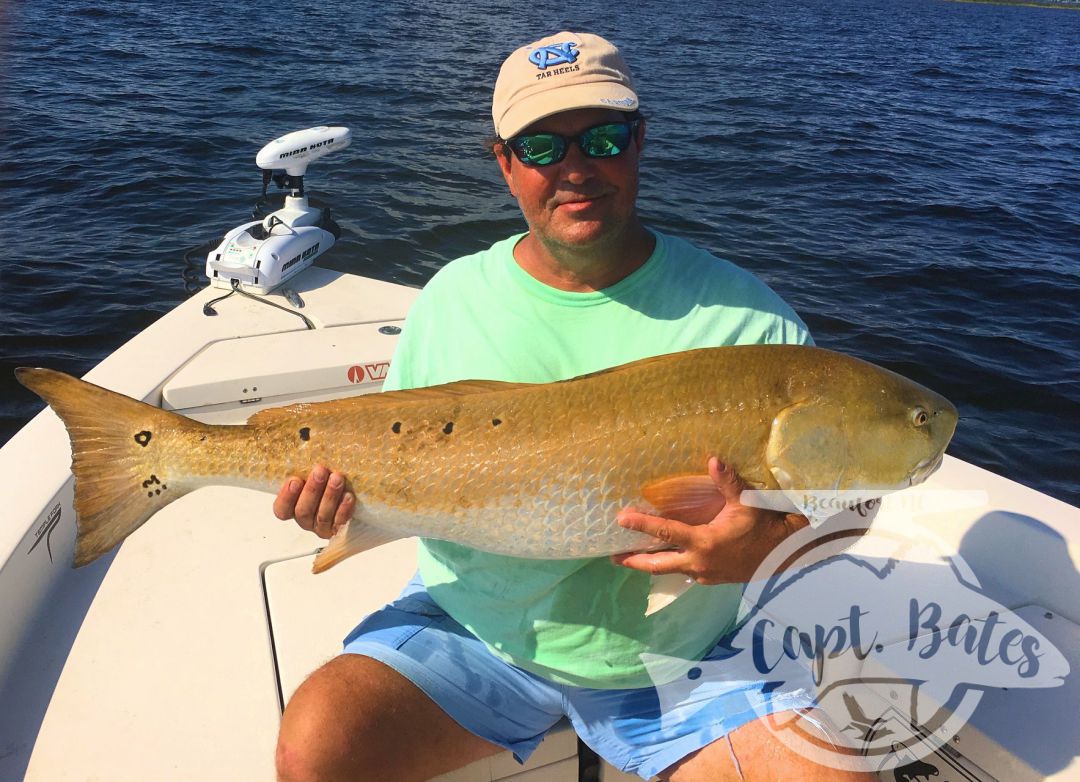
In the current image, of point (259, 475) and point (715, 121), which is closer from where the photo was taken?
point (259, 475)

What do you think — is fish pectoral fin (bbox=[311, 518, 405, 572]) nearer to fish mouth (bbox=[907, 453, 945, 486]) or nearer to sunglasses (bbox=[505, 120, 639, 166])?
sunglasses (bbox=[505, 120, 639, 166])

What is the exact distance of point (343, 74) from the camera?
68.3 ft

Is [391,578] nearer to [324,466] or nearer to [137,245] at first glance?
[324,466]

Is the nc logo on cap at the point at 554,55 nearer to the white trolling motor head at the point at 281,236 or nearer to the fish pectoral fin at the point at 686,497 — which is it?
the fish pectoral fin at the point at 686,497

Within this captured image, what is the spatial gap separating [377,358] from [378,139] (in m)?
12.3

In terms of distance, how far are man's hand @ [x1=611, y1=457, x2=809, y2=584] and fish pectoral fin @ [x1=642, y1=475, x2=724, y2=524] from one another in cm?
2

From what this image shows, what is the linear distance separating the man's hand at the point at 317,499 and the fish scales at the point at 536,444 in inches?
1.7

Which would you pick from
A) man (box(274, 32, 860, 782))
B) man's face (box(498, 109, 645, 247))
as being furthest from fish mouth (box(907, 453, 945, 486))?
man's face (box(498, 109, 645, 247))

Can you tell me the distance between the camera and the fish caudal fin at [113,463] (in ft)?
9.02

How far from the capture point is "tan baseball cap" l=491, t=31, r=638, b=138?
2727 millimetres

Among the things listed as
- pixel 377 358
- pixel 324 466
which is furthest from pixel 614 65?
pixel 377 358

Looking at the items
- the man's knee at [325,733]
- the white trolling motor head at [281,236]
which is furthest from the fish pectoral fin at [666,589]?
the white trolling motor head at [281,236]

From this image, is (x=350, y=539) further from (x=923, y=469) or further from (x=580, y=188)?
(x=923, y=469)
